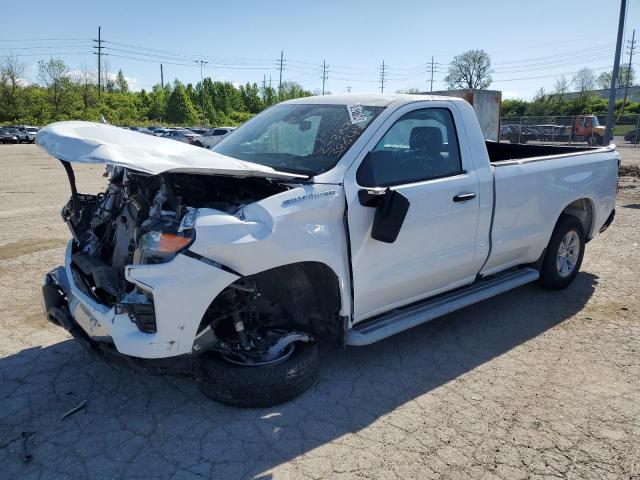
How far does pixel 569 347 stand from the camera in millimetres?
4508

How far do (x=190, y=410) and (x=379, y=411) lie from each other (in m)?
1.22

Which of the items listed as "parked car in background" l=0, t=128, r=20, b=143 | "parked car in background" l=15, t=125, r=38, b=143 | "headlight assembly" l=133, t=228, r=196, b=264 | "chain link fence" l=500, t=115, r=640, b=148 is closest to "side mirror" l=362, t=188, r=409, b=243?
"headlight assembly" l=133, t=228, r=196, b=264

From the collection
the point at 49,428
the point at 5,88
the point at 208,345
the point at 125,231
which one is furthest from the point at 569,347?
the point at 5,88

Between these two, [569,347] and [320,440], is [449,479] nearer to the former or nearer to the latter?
[320,440]

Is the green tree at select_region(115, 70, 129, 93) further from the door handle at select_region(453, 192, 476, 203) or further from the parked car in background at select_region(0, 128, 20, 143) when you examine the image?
the door handle at select_region(453, 192, 476, 203)

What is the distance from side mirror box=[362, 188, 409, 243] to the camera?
3.48 m

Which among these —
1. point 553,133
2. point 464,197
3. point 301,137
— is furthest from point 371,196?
point 553,133

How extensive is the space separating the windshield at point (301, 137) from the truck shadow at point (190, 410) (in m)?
1.57

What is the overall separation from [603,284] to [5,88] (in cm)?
7067

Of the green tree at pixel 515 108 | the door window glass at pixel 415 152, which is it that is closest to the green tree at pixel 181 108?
the green tree at pixel 515 108

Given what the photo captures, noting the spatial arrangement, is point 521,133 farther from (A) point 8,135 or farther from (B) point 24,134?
(A) point 8,135

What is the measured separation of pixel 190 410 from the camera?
3459 mm

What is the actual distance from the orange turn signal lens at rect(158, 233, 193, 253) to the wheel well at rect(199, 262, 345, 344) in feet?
2.12

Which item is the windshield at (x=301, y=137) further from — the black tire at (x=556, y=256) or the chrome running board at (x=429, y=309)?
the black tire at (x=556, y=256)
